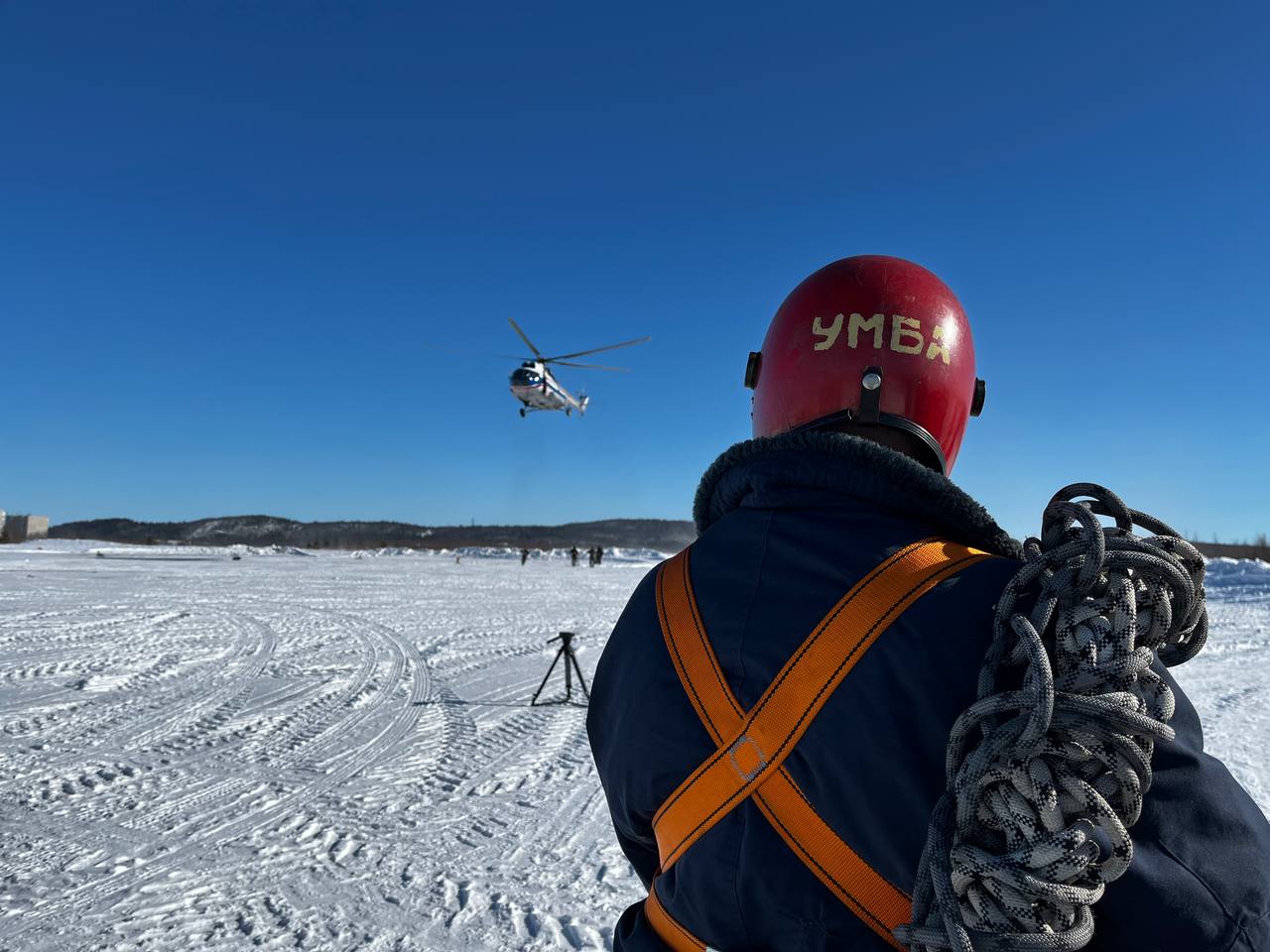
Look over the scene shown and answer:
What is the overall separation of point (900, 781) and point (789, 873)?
0.24 metres

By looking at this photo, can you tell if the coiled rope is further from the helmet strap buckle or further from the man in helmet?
the helmet strap buckle

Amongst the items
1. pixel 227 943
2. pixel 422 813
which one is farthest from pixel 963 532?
pixel 422 813

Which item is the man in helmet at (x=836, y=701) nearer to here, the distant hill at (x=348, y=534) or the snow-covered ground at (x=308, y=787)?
the snow-covered ground at (x=308, y=787)

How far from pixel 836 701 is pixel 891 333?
0.90 meters

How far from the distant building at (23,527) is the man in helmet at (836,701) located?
81.0 meters

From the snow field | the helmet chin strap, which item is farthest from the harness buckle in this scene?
the snow field

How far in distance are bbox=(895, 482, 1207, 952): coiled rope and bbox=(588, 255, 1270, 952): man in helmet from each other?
7 centimetres

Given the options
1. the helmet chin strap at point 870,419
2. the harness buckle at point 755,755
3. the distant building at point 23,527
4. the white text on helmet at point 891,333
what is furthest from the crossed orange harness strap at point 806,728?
the distant building at point 23,527

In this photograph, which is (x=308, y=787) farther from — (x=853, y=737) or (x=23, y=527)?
(x=23, y=527)

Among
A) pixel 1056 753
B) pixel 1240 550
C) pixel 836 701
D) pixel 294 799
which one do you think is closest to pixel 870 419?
pixel 836 701

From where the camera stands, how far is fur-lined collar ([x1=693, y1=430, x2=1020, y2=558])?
134cm

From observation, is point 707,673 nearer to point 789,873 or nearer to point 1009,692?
point 789,873

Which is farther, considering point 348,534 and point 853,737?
point 348,534

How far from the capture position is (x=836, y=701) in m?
1.20
